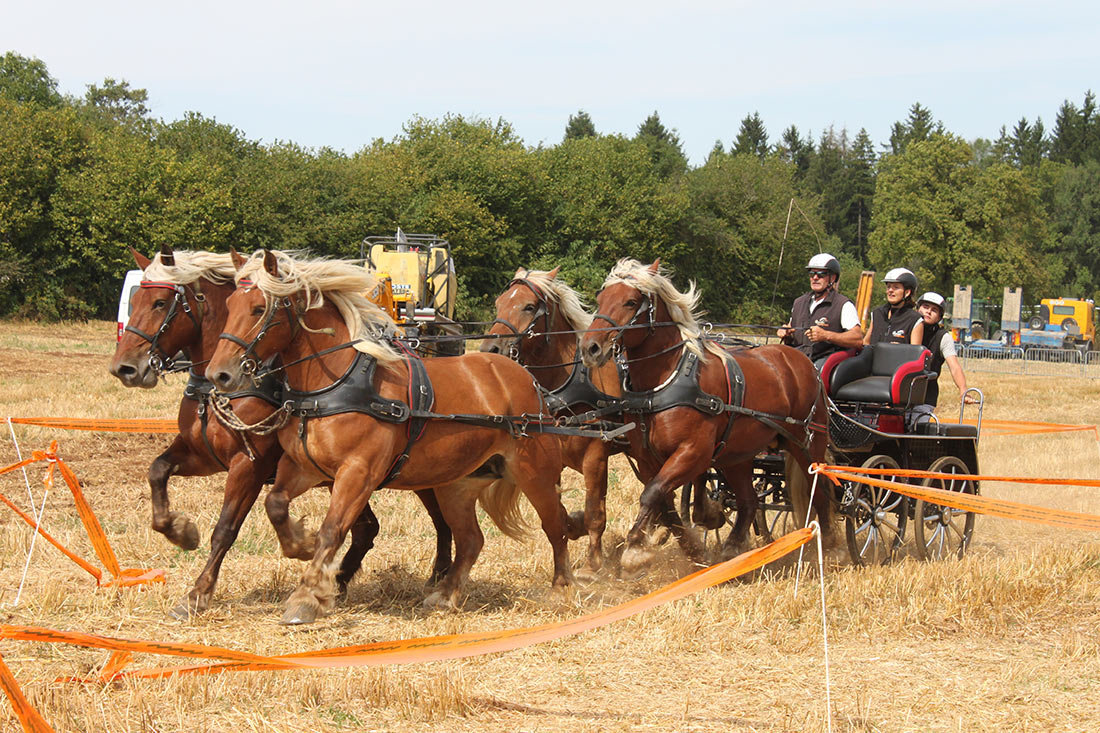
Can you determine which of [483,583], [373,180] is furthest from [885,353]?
[373,180]

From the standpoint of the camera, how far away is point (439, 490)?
22.6 feet

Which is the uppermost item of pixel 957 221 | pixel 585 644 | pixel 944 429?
pixel 957 221

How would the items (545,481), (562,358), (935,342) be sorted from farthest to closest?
(935,342) → (562,358) → (545,481)

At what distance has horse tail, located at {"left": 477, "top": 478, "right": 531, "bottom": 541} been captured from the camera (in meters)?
7.07

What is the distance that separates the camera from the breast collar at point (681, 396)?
7.25 m

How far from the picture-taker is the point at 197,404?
6664 millimetres

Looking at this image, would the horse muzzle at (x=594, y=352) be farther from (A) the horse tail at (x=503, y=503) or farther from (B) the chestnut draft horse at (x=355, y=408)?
(A) the horse tail at (x=503, y=503)

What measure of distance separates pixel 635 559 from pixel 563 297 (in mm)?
2299

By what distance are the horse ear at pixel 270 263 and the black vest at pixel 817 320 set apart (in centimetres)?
453

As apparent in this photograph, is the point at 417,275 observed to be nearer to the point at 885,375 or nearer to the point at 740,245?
the point at 885,375

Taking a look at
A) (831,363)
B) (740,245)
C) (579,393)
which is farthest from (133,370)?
(740,245)

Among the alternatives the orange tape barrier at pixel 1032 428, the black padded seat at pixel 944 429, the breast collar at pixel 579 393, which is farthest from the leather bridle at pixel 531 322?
the orange tape barrier at pixel 1032 428

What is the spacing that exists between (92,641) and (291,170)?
3729cm

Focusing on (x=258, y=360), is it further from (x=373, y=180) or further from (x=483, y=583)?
(x=373, y=180)
